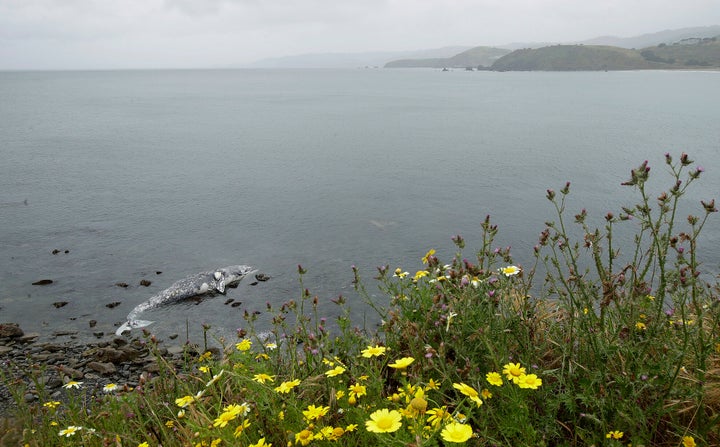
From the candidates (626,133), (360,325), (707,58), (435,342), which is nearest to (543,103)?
(626,133)

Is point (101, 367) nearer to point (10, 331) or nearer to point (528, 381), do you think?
point (10, 331)

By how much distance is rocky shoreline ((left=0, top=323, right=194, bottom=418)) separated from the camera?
764cm

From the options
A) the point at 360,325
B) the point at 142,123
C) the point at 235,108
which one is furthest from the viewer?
the point at 235,108

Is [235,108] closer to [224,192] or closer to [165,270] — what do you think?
[224,192]

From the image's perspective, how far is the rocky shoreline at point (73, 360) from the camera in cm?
764

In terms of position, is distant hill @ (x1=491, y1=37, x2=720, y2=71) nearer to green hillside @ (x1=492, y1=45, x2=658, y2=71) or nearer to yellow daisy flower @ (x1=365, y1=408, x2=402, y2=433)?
green hillside @ (x1=492, y1=45, x2=658, y2=71)

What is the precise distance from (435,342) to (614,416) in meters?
1.42

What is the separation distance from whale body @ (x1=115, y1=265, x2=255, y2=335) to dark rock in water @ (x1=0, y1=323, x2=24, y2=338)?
5.58 feet

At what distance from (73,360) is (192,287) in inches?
115

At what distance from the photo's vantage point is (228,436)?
114 inches

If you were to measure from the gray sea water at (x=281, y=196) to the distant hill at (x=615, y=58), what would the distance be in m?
105

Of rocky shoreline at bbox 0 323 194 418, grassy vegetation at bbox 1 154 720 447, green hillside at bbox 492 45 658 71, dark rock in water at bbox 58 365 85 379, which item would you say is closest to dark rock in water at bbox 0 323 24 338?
rocky shoreline at bbox 0 323 194 418

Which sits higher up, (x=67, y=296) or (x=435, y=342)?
(x=435, y=342)

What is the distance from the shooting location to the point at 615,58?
13612cm
